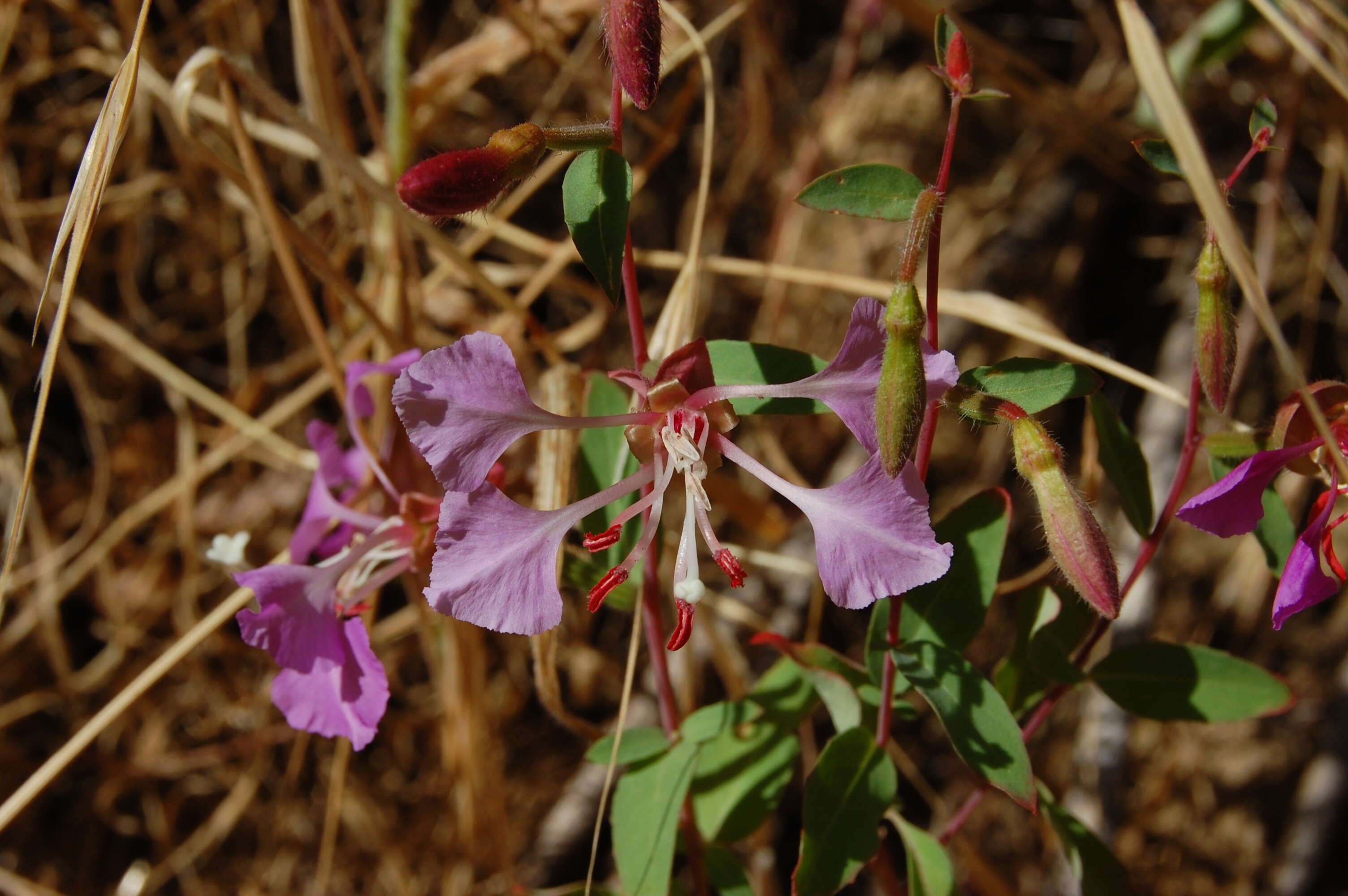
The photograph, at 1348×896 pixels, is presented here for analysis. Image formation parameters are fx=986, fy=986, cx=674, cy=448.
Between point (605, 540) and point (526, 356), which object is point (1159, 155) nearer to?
point (605, 540)

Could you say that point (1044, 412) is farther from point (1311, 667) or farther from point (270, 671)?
point (270, 671)

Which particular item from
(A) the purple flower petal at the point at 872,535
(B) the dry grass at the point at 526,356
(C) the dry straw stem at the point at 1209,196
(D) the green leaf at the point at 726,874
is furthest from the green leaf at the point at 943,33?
(B) the dry grass at the point at 526,356

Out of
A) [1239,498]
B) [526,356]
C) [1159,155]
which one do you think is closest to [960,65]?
[1159,155]

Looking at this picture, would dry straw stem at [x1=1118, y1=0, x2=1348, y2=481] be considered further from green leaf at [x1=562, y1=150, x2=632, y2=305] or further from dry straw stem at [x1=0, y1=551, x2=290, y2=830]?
dry straw stem at [x1=0, y1=551, x2=290, y2=830]

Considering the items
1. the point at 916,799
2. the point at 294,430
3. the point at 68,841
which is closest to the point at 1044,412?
the point at 916,799

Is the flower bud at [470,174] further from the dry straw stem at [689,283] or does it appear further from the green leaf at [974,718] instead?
the green leaf at [974,718]

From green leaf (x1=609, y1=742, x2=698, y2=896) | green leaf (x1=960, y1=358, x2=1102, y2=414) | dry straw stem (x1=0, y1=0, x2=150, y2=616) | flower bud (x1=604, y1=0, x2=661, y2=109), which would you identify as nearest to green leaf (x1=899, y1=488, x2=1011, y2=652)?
green leaf (x1=960, y1=358, x2=1102, y2=414)
